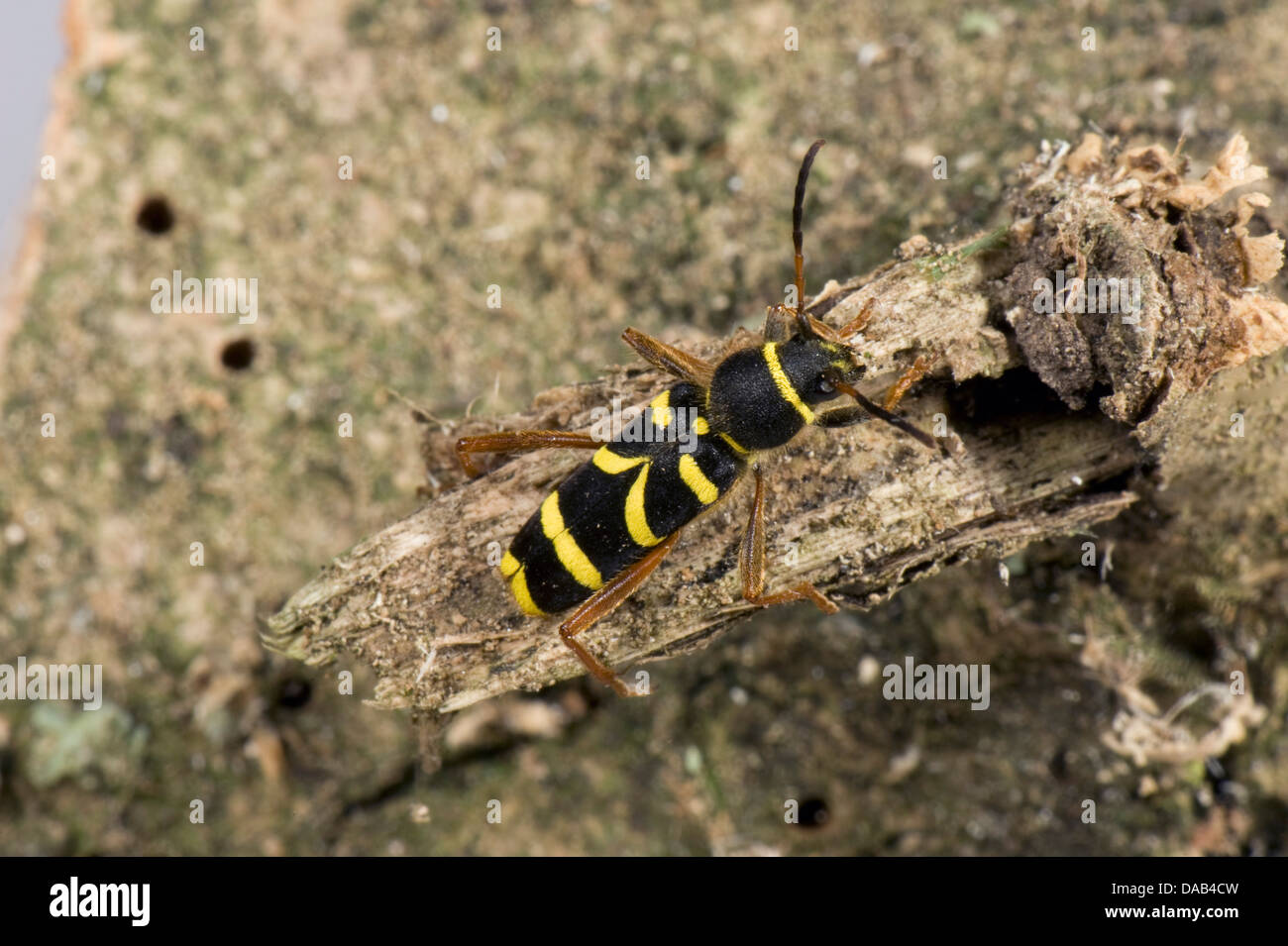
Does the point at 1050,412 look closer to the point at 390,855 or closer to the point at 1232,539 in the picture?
the point at 1232,539

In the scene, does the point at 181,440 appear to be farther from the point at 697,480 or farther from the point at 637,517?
the point at 697,480

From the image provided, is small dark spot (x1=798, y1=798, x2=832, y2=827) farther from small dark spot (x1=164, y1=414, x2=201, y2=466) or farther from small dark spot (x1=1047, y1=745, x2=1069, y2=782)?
A: small dark spot (x1=164, y1=414, x2=201, y2=466)

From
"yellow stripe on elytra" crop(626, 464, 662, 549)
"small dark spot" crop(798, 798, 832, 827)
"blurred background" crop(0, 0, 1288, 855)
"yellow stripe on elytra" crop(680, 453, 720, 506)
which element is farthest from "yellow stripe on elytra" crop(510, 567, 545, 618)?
"small dark spot" crop(798, 798, 832, 827)

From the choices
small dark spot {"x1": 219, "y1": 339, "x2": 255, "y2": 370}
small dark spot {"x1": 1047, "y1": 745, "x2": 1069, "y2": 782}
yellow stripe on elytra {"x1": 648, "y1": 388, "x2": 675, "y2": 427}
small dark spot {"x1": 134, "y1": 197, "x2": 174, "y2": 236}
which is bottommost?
small dark spot {"x1": 1047, "y1": 745, "x2": 1069, "y2": 782}

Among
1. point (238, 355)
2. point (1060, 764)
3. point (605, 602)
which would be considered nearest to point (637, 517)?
point (605, 602)

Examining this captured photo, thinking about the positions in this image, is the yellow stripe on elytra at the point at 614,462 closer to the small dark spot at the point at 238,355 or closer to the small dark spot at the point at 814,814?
the small dark spot at the point at 814,814

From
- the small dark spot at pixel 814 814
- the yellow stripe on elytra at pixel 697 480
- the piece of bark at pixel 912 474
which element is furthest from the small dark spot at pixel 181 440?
the small dark spot at pixel 814 814
